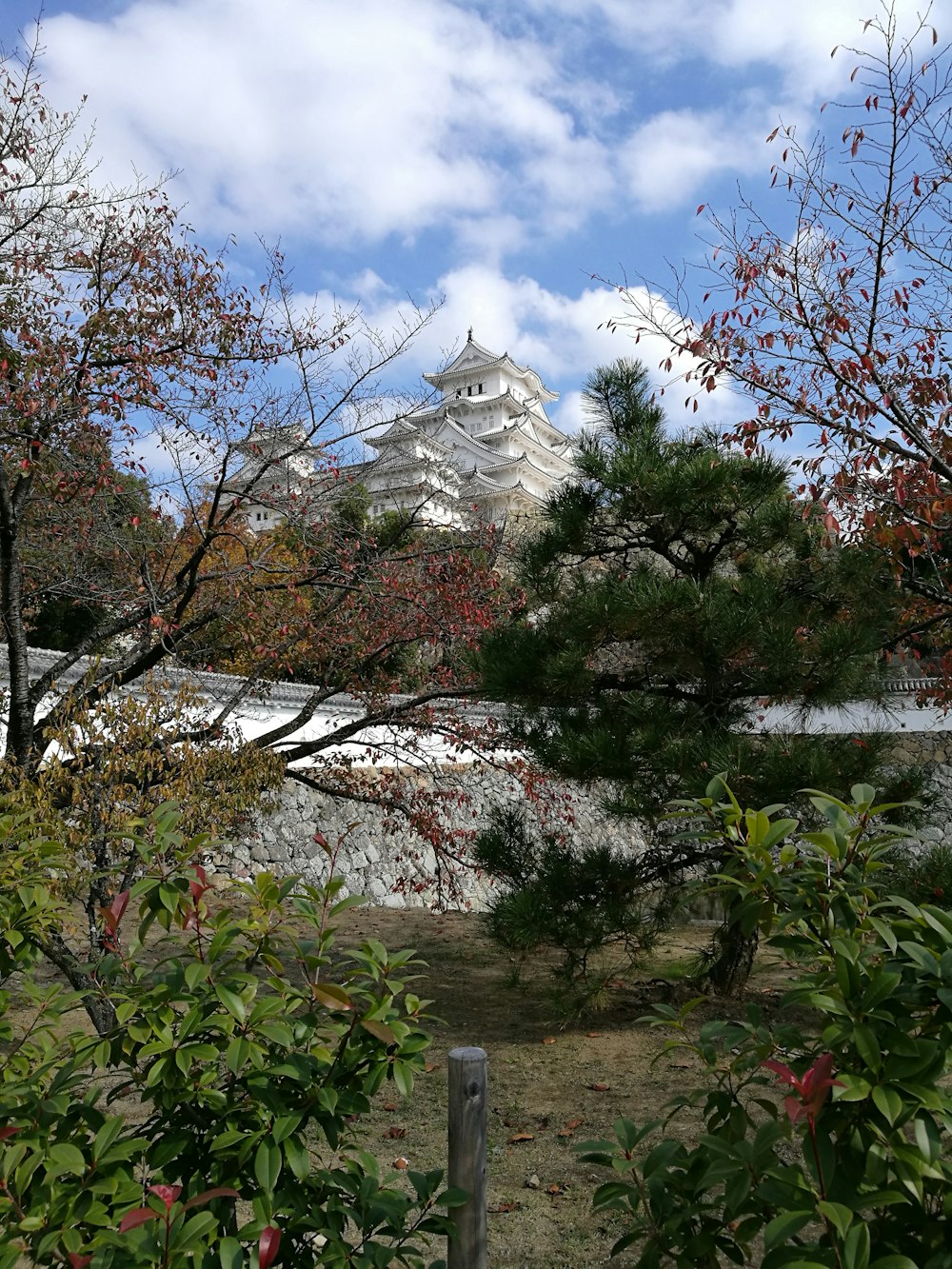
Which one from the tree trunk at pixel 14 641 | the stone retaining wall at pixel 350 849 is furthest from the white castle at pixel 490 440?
the tree trunk at pixel 14 641

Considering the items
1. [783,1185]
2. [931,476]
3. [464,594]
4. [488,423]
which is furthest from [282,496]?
[488,423]

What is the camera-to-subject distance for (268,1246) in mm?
1250

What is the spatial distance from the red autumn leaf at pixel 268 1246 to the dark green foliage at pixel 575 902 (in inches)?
113

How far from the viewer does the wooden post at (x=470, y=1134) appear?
1.80 metres

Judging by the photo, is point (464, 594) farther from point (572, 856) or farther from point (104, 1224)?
point (104, 1224)

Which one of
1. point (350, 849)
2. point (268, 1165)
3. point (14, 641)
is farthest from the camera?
point (350, 849)

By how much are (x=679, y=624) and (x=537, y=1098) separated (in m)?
2.07

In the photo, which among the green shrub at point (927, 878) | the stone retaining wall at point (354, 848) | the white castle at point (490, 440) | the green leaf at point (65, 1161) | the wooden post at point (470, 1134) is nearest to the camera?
the green leaf at point (65, 1161)

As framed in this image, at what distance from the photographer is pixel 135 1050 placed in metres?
1.49

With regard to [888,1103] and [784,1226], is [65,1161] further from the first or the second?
[888,1103]

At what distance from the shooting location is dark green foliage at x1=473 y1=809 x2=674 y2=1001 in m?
4.13

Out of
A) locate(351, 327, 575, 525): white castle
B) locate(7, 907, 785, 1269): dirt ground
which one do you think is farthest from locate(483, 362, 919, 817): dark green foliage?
locate(351, 327, 575, 525): white castle

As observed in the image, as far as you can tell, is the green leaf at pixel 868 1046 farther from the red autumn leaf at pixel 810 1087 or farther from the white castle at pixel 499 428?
the white castle at pixel 499 428

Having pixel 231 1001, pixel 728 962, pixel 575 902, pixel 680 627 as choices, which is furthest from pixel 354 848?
pixel 231 1001
